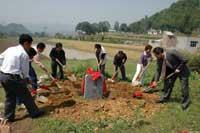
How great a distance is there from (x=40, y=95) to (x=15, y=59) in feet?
9.73

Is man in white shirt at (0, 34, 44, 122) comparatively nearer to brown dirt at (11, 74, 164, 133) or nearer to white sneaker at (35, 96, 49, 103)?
brown dirt at (11, 74, 164, 133)

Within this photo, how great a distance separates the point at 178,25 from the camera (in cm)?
11231

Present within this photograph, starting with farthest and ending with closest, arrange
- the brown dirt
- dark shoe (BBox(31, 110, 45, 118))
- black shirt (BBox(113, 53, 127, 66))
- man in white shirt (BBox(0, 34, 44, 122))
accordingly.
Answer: black shirt (BBox(113, 53, 127, 66)) < dark shoe (BBox(31, 110, 45, 118)) < the brown dirt < man in white shirt (BBox(0, 34, 44, 122))

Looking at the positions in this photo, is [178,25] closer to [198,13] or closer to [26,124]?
[198,13]

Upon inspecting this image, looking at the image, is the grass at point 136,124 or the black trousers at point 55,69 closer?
the grass at point 136,124

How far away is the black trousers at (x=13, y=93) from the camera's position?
826 centimetres

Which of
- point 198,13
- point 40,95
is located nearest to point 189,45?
point 40,95

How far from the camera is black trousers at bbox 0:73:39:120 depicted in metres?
8.26

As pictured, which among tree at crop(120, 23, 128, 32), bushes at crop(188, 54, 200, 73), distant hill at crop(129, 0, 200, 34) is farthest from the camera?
tree at crop(120, 23, 128, 32)

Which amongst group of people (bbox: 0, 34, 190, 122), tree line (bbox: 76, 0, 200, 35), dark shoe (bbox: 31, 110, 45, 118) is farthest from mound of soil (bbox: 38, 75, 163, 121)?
tree line (bbox: 76, 0, 200, 35)

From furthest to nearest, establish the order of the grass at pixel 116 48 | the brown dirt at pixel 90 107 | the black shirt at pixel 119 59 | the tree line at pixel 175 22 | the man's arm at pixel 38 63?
the tree line at pixel 175 22 → the grass at pixel 116 48 → the black shirt at pixel 119 59 → the man's arm at pixel 38 63 → the brown dirt at pixel 90 107

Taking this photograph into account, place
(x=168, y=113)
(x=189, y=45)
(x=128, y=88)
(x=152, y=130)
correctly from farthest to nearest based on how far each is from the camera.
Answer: (x=189, y=45), (x=128, y=88), (x=168, y=113), (x=152, y=130)

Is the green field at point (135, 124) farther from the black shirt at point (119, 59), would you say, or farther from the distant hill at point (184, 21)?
the distant hill at point (184, 21)

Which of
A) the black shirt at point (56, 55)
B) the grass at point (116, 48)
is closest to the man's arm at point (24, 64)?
the black shirt at point (56, 55)
